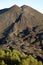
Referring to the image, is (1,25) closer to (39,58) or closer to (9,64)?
(39,58)

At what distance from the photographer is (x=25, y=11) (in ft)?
562

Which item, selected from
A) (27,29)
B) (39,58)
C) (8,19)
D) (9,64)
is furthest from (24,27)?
(9,64)

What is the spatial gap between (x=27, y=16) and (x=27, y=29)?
16772 millimetres

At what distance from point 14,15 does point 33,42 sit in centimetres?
4192

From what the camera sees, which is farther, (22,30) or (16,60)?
(22,30)

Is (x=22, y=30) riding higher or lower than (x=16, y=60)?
lower

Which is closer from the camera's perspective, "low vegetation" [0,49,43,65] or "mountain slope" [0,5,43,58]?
"low vegetation" [0,49,43,65]

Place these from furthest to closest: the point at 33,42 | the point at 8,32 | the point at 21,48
A: the point at 8,32 < the point at 33,42 < the point at 21,48

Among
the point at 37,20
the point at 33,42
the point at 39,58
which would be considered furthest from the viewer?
the point at 37,20

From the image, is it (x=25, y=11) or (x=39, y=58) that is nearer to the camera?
(x=39, y=58)

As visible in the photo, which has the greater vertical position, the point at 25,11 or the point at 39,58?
the point at 25,11

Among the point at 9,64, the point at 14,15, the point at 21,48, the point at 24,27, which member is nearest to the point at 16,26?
the point at 24,27

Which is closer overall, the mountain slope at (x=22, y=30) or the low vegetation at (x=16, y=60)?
the low vegetation at (x=16, y=60)

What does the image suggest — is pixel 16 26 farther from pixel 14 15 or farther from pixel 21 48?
pixel 21 48
